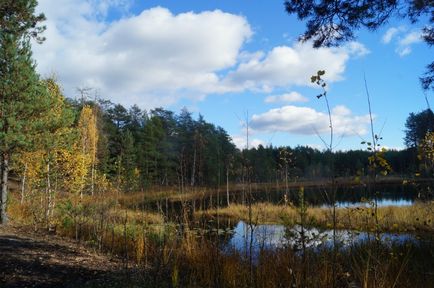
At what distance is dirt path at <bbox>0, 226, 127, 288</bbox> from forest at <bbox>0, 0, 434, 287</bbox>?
34 mm

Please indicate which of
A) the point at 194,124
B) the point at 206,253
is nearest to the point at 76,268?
the point at 206,253

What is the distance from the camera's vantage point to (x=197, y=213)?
45.3ft

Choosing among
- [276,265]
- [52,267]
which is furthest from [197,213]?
[276,265]

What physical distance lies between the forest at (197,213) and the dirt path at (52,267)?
0.11ft

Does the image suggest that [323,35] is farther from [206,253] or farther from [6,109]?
[6,109]

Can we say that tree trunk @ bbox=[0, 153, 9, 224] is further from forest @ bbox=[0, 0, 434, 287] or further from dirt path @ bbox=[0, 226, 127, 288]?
dirt path @ bbox=[0, 226, 127, 288]

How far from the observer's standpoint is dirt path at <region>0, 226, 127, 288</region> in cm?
529

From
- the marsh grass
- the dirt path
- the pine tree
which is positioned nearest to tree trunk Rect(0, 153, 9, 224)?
the pine tree

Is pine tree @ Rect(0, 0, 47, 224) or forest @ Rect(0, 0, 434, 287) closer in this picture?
forest @ Rect(0, 0, 434, 287)

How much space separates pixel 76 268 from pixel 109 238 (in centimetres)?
304

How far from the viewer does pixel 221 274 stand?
5.21 metres

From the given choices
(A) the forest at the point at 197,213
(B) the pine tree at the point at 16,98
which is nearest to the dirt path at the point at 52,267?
(A) the forest at the point at 197,213

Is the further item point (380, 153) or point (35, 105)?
point (35, 105)

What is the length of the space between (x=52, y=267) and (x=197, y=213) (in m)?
7.99
